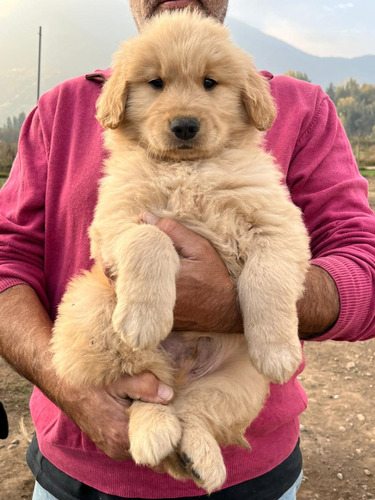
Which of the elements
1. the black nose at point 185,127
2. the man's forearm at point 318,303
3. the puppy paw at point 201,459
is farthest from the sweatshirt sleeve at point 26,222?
the man's forearm at point 318,303

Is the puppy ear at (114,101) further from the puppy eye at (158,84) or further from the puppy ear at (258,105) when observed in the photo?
the puppy ear at (258,105)

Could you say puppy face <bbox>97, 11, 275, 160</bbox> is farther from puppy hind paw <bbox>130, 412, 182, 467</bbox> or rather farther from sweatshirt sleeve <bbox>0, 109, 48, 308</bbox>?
puppy hind paw <bbox>130, 412, 182, 467</bbox>

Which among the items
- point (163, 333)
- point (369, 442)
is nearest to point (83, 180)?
point (163, 333)

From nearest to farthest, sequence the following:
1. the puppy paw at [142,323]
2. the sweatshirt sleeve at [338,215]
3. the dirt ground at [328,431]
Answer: the puppy paw at [142,323]
the sweatshirt sleeve at [338,215]
the dirt ground at [328,431]

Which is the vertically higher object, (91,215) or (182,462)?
(91,215)

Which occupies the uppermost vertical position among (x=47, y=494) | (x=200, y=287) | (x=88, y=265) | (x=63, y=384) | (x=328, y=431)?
→ (x=200, y=287)

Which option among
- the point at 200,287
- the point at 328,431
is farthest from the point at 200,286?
the point at 328,431

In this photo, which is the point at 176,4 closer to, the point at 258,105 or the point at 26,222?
the point at 258,105
